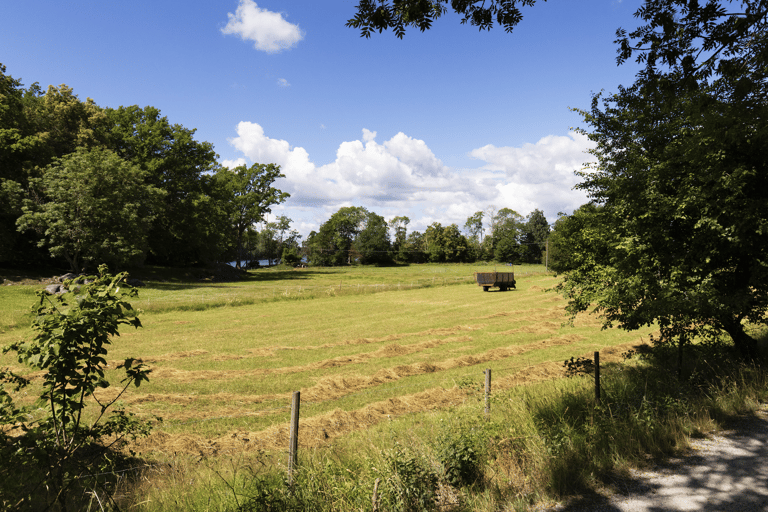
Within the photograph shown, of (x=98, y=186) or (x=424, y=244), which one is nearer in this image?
(x=98, y=186)

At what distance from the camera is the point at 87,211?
35.9 meters

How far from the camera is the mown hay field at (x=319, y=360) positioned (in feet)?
30.7

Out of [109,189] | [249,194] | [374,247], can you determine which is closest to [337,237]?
[374,247]

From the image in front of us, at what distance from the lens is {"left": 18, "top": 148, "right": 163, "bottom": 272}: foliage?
34562mm

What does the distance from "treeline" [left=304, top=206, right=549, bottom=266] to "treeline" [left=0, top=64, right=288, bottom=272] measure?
4695 centimetres

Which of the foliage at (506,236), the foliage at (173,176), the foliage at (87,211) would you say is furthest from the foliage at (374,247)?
the foliage at (87,211)

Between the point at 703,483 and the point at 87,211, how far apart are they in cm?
4392

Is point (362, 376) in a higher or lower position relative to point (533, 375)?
lower

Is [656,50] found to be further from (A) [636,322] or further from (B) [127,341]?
(B) [127,341]

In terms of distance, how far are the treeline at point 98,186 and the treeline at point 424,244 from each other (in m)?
47.0

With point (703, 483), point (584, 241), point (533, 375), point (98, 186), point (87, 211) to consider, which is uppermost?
point (98, 186)

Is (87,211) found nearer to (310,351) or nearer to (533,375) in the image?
(310,351)

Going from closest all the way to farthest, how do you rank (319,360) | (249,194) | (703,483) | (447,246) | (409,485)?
(409,485) → (703,483) → (319,360) → (249,194) → (447,246)

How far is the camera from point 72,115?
4391cm
